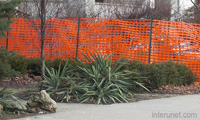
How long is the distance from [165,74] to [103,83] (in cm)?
245

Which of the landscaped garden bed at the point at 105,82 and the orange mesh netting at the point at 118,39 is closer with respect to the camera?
the landscaped garden bed at the point at 105,82

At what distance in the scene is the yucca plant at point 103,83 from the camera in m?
7.79

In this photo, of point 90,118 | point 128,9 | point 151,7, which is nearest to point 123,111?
point 90,118

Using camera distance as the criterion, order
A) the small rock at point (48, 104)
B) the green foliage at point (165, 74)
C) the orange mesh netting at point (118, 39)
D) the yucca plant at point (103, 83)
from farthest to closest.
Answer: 1. the orange mesh netting at point (118, 39)
2. the green foliage at point (165, 74)
3. the yucca plant at point (103, 83)
4. the small rock at point (48, 104)

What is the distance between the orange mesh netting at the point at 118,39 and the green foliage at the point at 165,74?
1.40 m

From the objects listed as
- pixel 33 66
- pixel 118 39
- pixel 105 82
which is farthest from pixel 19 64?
pixel 105 82

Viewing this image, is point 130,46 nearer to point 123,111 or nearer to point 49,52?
point 49,52

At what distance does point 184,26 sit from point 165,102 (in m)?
5.15

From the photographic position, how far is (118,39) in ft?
40.3

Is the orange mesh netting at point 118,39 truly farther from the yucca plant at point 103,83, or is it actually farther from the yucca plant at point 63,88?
the yucca plant at point 63,88

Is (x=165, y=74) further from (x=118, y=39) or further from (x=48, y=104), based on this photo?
(x=48, y=104)

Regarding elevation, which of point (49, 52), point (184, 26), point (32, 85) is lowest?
point (32, 85)

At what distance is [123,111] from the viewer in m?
6.53

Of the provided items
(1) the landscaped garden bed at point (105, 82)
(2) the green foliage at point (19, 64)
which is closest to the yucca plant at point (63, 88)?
(1) the landscaped garden bed at point (105, 82)
